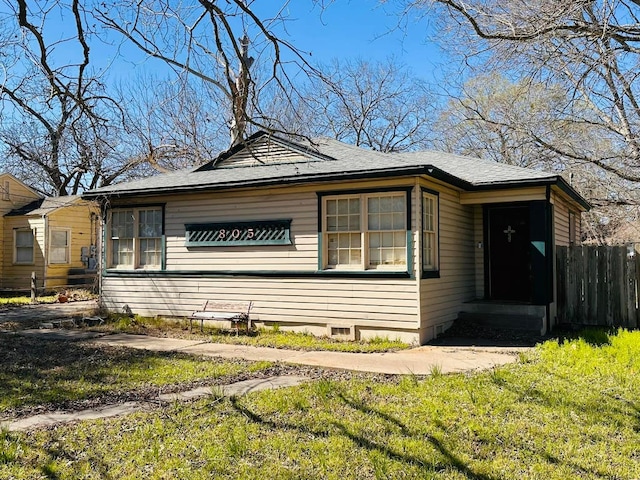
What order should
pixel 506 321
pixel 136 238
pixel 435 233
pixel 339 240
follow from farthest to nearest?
pixel 136 238, pixel 506 321, pixel 339 240, pixel 435 233

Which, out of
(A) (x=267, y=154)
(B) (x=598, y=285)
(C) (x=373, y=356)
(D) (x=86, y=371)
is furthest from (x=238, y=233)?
(B) (x=598, y=285)

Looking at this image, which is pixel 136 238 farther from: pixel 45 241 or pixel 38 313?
pixel 45 241

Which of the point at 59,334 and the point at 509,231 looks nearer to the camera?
the point at 59,334

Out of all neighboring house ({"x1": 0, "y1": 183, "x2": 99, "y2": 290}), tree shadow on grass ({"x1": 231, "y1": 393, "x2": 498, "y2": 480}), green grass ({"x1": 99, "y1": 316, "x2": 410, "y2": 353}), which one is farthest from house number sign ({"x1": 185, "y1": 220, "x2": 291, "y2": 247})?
neighboring house ({"x1": 0, "y1": 183, "x2": 99, "y2": 290})

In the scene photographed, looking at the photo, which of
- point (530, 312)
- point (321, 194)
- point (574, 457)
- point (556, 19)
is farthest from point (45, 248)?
point (574, 457)

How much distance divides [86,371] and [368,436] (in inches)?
181

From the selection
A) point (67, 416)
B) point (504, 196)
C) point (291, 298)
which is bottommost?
point (67, 416)

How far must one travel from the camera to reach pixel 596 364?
7438 millimetres

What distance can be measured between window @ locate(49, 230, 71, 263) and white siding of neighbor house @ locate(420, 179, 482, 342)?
15946 mm

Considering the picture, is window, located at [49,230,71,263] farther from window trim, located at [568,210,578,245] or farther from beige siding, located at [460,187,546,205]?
window trim, located at [568,210,578,245]

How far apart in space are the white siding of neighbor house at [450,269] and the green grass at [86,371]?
3.54m

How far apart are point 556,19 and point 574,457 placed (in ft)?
19.6

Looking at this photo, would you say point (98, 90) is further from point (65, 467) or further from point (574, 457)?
point (574, 457)

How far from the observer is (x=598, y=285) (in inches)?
473
